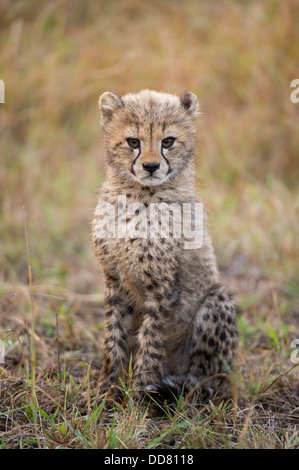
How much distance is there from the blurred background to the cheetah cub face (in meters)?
1.88

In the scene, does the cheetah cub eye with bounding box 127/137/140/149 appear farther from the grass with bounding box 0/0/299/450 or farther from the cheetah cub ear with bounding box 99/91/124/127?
the grass with bounding box 0/0/299/450

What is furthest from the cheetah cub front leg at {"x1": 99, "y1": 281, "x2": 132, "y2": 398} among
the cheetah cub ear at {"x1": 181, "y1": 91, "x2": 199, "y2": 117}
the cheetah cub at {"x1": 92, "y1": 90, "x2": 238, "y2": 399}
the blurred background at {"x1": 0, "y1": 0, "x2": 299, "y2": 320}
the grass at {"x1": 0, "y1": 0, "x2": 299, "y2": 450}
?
the blurred background at {"x1": 0, "y1": 0, "x2": 299, "y2": 320}

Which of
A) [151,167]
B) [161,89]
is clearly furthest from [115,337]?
[161,89]

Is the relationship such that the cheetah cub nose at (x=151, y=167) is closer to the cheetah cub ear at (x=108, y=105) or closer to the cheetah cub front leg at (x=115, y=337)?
the cheetah cub ear at (x=108, y=105)

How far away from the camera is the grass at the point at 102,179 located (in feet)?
10.1

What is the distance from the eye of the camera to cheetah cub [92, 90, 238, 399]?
3.25 meters

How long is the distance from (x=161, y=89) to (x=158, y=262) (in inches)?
177

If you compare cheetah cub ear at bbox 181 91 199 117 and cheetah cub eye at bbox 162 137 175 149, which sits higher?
cheetah cub ear at bbox 181 91 199 117

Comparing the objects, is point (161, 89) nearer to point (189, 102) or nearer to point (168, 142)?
point (189, 102)

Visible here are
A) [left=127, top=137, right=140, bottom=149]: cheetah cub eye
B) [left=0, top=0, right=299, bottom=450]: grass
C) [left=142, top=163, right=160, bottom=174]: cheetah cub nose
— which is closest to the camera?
[left=0, top=0, right=299, bottom=450]: grass

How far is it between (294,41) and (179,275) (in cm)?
423

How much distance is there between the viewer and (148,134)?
10.6 feet

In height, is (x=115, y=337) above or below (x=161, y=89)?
below
